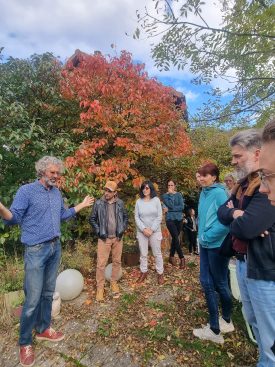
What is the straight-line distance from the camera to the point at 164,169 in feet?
26.0

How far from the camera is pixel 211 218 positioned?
3131 mm

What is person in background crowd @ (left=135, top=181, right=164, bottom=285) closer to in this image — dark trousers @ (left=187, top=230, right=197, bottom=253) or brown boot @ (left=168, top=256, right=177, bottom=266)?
brown boot @ (left=168, top=256, right=177, bottom=266)

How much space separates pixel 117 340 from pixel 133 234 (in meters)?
3.24

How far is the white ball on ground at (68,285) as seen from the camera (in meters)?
4.36

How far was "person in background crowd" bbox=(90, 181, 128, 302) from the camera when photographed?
4715 mm

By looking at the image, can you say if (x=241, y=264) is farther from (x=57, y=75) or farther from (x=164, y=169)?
(x=164, y=169)

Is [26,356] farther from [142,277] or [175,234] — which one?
[175,234]

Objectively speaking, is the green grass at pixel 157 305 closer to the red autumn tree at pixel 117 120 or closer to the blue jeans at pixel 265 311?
the blue jeans at pixel 265 311

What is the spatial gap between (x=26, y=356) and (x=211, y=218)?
2.54m

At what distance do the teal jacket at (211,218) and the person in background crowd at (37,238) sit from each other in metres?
1.70

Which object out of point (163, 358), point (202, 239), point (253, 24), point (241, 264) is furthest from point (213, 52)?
point (163, 358)

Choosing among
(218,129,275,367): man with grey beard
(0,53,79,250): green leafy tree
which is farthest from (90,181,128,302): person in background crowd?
(218,129,275,367): man with grey beard

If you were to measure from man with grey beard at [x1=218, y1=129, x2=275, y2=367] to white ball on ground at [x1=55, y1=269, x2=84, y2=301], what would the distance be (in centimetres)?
300

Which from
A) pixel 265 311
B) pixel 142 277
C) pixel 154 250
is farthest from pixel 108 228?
pixel 265 311
